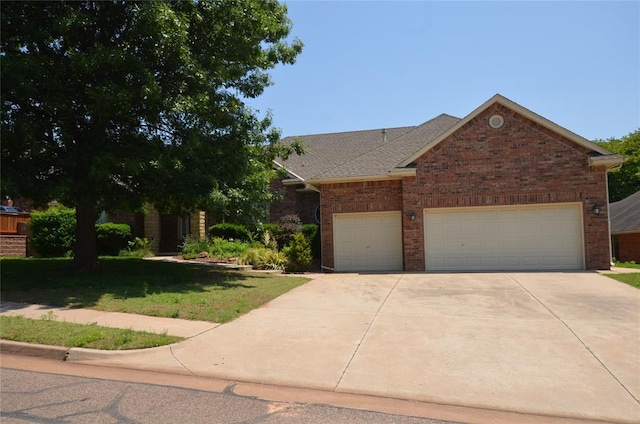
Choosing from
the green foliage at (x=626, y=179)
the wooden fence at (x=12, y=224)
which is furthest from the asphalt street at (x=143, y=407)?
the green foliage at (x=626, y=179)

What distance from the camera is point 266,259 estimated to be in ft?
52.2

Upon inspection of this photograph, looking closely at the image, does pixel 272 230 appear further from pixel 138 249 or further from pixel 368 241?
pixel 138 249

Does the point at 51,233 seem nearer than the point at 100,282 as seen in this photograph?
No

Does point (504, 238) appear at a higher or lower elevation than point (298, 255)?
higher

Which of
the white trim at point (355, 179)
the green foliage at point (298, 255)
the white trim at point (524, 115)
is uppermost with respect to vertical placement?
the white trim at point (524, 115)

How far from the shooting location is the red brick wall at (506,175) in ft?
47.6

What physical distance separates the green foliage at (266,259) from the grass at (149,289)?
179cm

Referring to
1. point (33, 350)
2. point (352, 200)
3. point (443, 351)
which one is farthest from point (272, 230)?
point (443, 351)

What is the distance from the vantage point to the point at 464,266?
1535 cm

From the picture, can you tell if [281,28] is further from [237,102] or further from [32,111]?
[32,111]

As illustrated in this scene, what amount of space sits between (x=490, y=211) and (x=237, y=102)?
9217mm

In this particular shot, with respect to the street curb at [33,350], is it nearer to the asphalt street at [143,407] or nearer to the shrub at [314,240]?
the asphalt street at [143,407]

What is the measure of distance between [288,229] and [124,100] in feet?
30.0

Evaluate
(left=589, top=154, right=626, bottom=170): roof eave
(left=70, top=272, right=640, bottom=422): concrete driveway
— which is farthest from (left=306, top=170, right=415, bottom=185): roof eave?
(left=70, top=272, right=640, bottom=422): concrete driveway
